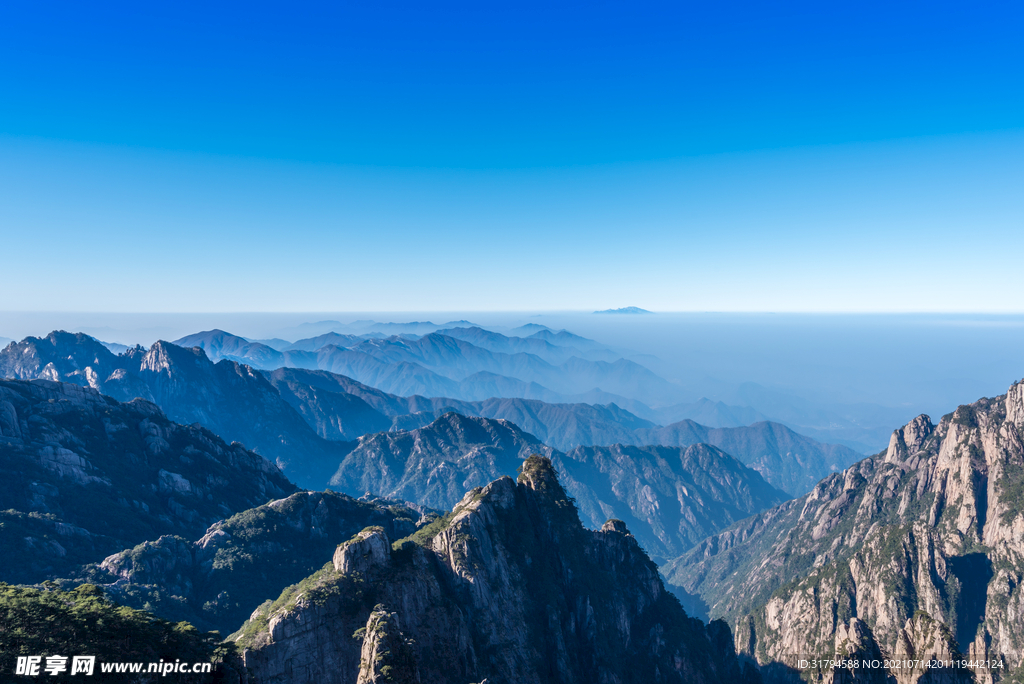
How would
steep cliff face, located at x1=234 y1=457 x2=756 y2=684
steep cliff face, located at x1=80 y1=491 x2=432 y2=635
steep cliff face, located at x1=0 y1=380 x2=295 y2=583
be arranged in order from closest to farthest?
steep cliff face, located at x1=234 y1=457 x2=756 y2=684, steep cliff face, located at x1=80 y1=491 x2=432 y2=635, steep cliff face, located at x1=0 y1=380 x2=295 y2=583

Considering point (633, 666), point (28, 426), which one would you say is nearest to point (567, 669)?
point (633, 666)

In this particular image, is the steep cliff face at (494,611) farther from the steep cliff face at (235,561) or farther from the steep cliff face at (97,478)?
the steep cliff face at (97,478)

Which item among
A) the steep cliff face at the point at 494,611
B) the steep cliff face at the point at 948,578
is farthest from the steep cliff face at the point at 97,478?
the steep cliff face at the point at 948,578

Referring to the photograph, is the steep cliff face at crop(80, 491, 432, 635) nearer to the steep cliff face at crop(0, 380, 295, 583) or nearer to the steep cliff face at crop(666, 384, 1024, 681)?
the steep cliff face at crop(0, 380, 295, 583)

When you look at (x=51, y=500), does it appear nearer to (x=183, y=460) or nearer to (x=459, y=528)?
(x=183, y=460)

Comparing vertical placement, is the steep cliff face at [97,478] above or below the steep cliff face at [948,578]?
above

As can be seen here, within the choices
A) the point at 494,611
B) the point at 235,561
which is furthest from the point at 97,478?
the point at 494,611

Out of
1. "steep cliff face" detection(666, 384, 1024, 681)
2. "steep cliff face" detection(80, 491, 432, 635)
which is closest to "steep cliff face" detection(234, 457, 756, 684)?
"steep cliff face" detection(80, 491, 432, 635)
